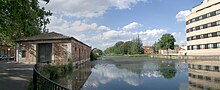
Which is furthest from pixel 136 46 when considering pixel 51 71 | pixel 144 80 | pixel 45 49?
pixel 51 71

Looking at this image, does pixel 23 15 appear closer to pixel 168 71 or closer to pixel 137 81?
pixel 137 81

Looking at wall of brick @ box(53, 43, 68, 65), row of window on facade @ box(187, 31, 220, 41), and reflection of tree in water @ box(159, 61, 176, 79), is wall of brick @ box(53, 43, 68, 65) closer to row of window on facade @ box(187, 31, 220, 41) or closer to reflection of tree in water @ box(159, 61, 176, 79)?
reflection of tree in water @ box(159, 61, 176, 79)

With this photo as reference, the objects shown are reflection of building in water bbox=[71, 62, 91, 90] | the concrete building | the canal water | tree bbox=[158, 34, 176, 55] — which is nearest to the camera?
the canal water

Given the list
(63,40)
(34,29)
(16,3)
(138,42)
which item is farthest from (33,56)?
(138,42)

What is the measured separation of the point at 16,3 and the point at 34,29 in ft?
8.88

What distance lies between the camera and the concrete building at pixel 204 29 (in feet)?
186

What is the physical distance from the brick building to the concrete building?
3915 cm

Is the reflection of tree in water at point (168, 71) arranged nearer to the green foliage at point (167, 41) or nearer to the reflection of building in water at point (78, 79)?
the reflection of building in water at point (78, 79)

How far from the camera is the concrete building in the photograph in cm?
5671

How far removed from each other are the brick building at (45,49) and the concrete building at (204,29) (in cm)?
3915

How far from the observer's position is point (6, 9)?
1415 centimetres

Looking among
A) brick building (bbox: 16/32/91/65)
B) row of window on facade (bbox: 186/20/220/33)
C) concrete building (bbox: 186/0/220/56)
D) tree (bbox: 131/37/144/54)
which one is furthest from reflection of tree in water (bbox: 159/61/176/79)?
tree (bbox: 131/37/144/54)

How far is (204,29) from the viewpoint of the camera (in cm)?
6072

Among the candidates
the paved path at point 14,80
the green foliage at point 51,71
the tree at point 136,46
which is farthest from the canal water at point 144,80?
the tree at point 136,46
